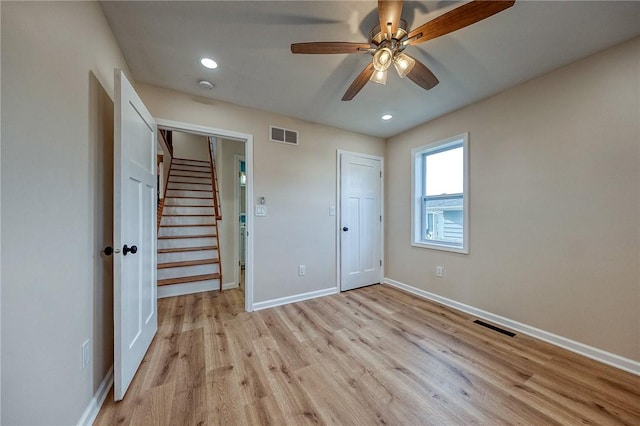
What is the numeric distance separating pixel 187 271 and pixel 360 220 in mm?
2650

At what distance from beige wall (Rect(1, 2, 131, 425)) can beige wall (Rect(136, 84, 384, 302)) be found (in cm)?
109

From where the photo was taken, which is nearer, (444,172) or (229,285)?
(444,172)

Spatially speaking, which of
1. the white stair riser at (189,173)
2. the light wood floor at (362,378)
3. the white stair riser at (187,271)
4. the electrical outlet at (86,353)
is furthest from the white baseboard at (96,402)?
the white stair riser at (189,173)

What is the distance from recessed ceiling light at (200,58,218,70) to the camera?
1.90 m

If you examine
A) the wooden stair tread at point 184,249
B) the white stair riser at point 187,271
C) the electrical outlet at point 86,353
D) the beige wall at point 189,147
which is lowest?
the white stair riser at point 187,271

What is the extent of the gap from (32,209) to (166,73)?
170 centimetres

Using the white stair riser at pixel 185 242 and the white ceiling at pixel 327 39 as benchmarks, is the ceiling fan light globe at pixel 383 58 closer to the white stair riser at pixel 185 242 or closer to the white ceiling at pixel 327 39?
the white ceiling at pixel 327 39

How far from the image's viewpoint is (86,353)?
125 cm

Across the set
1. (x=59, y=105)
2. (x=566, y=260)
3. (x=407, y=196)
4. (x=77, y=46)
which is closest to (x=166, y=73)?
(x=77, y=46)

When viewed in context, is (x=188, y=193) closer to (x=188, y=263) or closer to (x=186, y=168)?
(x=186, y=168)

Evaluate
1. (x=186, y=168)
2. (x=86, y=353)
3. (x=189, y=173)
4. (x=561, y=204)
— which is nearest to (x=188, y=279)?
(x=86, y=353)

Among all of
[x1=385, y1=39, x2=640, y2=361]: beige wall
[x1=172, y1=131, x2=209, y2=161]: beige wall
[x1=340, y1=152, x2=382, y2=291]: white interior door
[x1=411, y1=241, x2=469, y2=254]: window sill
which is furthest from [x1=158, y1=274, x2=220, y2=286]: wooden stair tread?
[x1=172, y1=131, x2=209, y2=161]: beige wall

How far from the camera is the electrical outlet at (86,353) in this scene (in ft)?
4.02

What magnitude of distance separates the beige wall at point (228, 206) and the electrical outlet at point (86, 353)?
226 cm
